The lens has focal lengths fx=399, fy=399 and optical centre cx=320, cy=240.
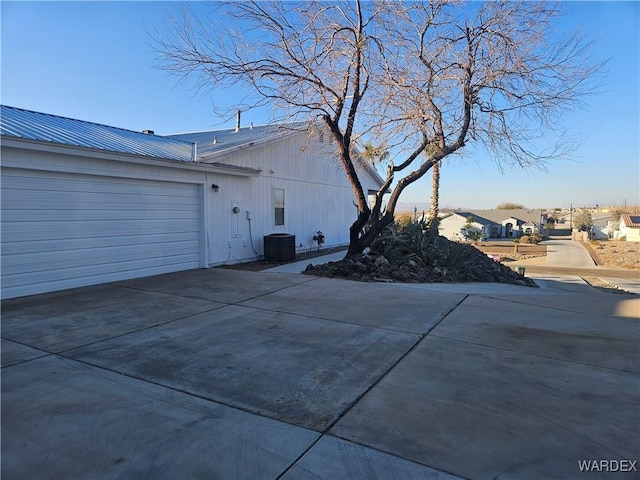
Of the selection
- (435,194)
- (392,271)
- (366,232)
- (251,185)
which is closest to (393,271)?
(392,271)

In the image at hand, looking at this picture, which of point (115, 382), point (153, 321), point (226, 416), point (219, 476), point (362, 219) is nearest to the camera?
point (219, 476)

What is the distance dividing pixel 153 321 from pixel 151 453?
3.37m

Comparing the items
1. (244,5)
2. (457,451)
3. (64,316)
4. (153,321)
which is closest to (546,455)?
(457,451)

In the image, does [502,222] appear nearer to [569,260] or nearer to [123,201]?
[569,260]

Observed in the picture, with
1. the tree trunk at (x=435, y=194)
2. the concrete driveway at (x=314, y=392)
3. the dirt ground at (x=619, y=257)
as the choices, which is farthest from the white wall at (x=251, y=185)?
the dirt ground at (x=619, y=257)

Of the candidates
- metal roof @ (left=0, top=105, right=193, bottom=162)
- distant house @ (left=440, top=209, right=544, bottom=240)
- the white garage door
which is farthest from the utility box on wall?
distant house @ (left=440, top=209, right=544, bottom=240)

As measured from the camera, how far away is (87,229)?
829cm

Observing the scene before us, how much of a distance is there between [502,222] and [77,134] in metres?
81.1

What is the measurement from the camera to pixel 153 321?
5.71m

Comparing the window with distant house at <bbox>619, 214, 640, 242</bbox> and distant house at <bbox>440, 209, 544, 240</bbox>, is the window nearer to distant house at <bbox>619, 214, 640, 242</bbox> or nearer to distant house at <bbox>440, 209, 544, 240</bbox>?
distant house at <bbox>440, 209, 544, 240</bbox>

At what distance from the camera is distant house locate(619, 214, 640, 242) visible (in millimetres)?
63831

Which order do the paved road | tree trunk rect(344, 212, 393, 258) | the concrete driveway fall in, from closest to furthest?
the concrete driveway → tree trunk rect(344, 212, 393, 258) → the paved road

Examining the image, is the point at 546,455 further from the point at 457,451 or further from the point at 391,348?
the point at 391,348

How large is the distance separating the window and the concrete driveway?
775 centimetres
